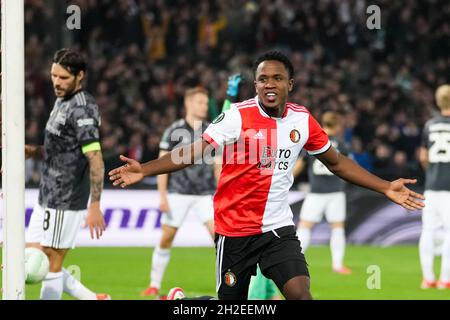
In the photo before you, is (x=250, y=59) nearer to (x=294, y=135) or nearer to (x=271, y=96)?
(x=294, y=135)

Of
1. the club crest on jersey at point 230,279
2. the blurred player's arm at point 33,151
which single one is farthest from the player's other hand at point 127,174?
the blurred player's arm at point 33,151

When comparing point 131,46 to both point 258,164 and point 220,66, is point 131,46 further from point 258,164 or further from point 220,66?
point 258,164

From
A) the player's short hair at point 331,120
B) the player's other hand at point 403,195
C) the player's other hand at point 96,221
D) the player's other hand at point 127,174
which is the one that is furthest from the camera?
the player's short hair at point 331,120

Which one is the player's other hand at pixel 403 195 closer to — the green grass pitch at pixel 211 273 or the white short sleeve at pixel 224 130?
the white short sleeve at pixel 224 130

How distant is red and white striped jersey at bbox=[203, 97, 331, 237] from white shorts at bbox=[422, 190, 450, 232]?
17.4 feet

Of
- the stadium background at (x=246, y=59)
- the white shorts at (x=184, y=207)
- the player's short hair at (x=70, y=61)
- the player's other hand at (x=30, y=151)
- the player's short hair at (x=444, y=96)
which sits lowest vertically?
the white shorts at (x=184, y=207)

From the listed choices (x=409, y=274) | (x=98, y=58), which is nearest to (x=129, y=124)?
(x=98, y=58)

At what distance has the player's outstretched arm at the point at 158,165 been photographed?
641cm

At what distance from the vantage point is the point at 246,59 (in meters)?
22.4

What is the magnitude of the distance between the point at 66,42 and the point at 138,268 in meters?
8.62

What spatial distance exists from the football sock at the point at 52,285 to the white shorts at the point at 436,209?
5126mm

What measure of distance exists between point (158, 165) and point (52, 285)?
2560 millimetres

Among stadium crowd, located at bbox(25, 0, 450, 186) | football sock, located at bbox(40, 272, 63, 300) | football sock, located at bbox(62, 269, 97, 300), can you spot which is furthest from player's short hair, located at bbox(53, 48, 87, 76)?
stadium crowd, located at bbox(25, 0, 450, 186)
